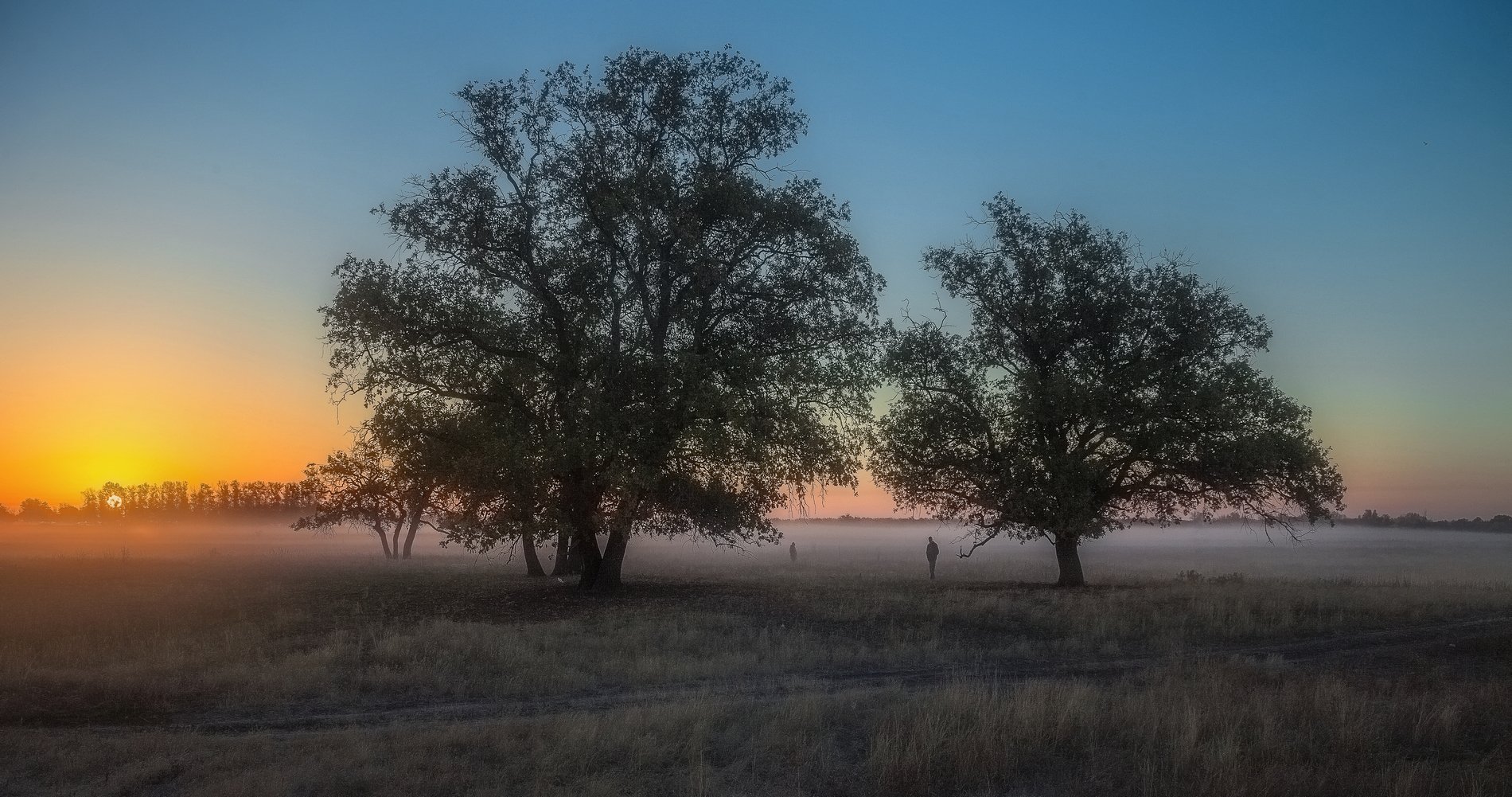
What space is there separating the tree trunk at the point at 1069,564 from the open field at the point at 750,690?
3507 mm

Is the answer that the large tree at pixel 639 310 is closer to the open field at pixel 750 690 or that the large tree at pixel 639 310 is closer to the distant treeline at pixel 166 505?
the open field at pixel 750 690

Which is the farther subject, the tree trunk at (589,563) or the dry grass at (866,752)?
the tree trunk at (589,563)

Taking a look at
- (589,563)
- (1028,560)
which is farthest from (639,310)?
(1028,560)

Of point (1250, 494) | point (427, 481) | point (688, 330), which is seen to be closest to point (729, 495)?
point (688, 330)

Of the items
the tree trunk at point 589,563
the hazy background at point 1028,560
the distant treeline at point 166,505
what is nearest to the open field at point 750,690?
the tree trunk at point 589,563

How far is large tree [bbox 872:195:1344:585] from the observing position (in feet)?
89.9

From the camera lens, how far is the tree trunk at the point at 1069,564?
99.1 feet

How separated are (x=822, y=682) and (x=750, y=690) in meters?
1.46

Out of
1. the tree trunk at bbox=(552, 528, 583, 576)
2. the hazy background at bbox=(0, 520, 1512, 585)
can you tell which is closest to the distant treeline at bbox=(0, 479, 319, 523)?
the hazy background at bbox=(0, 520, 1512, 585)

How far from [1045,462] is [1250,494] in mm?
6736

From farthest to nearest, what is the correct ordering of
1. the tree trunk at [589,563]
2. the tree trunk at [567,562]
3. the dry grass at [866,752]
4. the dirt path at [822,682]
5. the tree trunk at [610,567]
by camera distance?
the tree trunk at [567,562]
the tree trunk at [610,567]
the tree trunk at [589,563]
the dirt path at [822,682]
the dry grass at [866,752]

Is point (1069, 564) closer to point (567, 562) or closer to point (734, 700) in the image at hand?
point (567, 562)

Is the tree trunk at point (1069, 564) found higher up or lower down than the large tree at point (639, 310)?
lower down

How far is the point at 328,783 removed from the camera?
385 inches
